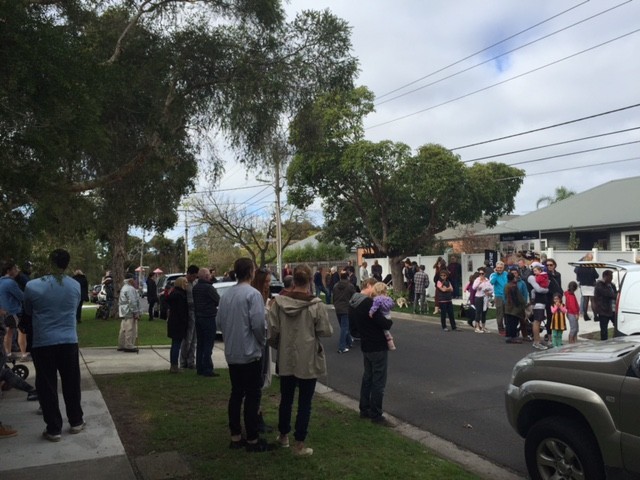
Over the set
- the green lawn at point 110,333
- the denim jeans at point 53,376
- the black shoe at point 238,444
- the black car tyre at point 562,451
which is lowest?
the green lawn at point 110,333

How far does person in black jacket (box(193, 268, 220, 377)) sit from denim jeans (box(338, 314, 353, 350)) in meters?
3.60

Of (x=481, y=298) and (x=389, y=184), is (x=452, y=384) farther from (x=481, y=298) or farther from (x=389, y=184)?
(x=389, y=184)

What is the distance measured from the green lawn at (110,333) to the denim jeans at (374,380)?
25.3 ft

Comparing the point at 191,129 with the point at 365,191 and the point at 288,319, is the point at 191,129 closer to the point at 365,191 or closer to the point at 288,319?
the point at 288,319

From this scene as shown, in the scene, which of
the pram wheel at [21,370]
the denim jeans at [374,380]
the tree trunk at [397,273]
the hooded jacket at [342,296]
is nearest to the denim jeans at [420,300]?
the tree trunk at [397,273]

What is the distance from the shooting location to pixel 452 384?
8.88 m

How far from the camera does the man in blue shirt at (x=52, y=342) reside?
5742 millimetres

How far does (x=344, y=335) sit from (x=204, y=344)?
3.85 meters

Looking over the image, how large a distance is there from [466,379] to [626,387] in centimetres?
540

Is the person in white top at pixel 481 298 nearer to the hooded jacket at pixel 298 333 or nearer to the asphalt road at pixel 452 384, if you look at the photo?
the asphalt road at pixel 452 384

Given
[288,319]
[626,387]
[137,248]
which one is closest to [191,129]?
[288,319]

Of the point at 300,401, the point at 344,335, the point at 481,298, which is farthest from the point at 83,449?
the point at 481,298

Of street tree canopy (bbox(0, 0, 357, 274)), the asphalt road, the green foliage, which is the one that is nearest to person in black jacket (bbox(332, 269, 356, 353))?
the asphalt road

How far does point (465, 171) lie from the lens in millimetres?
23516
